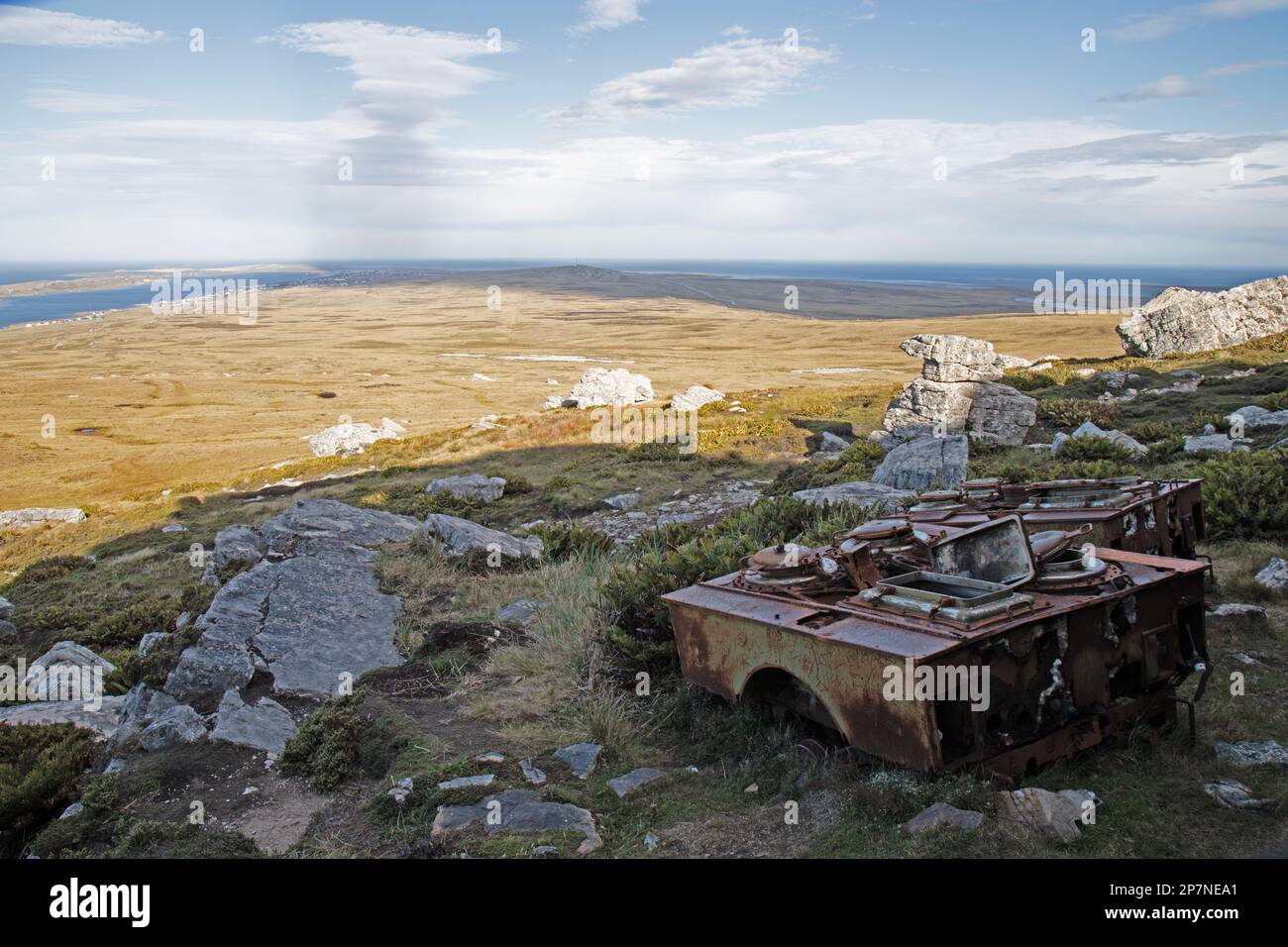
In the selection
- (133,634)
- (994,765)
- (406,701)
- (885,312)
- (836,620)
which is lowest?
(133,634)

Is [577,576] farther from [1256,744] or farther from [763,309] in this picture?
[763,309]

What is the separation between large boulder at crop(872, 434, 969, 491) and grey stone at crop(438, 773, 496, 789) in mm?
10519

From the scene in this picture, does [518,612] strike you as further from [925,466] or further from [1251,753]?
[925,466]

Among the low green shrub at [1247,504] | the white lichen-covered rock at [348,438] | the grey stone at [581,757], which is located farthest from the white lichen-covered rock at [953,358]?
the grey stone at [581,757]

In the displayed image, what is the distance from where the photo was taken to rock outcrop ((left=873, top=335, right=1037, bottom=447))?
2020cm

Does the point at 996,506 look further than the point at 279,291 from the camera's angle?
No

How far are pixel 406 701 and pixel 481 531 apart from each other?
547cm

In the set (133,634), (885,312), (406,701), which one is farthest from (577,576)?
(885,312)

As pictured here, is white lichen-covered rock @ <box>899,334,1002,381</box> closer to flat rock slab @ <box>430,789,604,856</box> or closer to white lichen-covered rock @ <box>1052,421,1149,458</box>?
white lichen-covered rock @ <box>1052,421,1149,458</box>

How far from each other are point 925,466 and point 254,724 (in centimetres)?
1187

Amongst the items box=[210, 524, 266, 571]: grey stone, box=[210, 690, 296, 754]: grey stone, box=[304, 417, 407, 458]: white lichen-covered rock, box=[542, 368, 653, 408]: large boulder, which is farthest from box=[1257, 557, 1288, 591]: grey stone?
box=[542, 368, 653, 408]: large boulder

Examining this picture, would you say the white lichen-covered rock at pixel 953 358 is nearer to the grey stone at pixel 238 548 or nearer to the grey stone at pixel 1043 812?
the grey stone at pixel 238 548

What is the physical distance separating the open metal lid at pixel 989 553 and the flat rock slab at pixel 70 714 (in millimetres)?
6793
